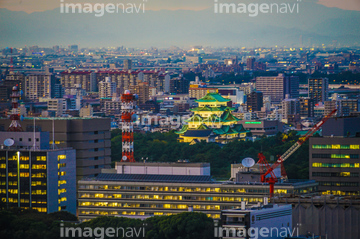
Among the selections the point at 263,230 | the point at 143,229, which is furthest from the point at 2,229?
the point at 263,230

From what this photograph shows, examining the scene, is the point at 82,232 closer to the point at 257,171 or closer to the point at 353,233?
the point at 353,233

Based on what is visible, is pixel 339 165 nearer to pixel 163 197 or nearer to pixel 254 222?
pixel 163 197

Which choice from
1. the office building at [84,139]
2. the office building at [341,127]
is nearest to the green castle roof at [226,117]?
the office building at [84,139]

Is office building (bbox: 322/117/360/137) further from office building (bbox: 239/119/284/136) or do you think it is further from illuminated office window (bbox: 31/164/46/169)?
office building (bbox: 239/119/284/136)

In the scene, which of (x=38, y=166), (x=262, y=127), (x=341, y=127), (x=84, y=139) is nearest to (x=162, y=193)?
(x=38, y=166)

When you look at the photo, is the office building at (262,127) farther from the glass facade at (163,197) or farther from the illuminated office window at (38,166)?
the glass facade at (163,197)

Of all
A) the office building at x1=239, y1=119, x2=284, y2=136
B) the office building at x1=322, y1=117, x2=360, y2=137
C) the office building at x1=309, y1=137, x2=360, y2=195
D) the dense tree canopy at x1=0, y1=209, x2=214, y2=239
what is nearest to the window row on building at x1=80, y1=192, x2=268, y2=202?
the dense tree canopy at x1=0, y1=209, x2=214, y2=239
